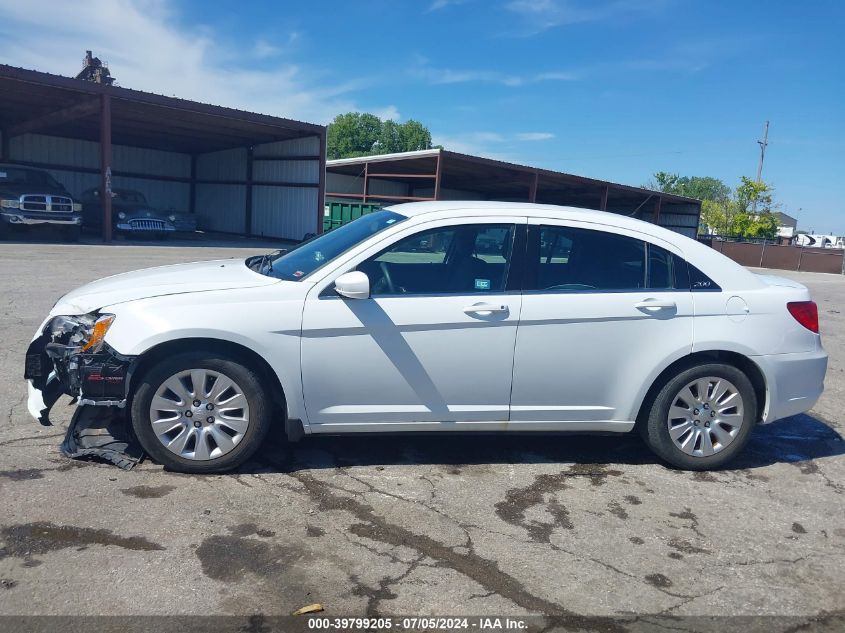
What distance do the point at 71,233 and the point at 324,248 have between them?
65.5 ft

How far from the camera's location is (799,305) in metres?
4.77

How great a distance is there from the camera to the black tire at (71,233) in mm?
21328

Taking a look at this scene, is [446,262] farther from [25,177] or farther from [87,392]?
[25,177]

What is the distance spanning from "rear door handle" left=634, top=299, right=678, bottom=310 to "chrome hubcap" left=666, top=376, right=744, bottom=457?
0.55 m

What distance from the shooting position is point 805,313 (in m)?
4.79

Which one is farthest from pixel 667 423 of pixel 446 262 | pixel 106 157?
pixel 106 157

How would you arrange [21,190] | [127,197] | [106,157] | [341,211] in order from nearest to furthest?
1. [21,190]
2. [106,157]
3. [127,197]
4. [341,211]

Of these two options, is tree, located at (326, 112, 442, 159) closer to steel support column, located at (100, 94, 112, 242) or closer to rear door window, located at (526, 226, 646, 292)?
steel support column, located at (100, 94, 112, 242)

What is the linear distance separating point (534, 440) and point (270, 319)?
7.60 ft

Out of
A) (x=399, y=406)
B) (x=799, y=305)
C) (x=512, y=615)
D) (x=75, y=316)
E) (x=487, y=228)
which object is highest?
(x=487, y=228)

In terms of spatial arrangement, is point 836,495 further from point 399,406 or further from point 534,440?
point 399,406

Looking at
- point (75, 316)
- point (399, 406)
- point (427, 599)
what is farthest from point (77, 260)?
point (427, 599)

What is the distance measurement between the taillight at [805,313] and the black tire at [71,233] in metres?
21.6

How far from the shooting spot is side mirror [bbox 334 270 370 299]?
4.07 meters
